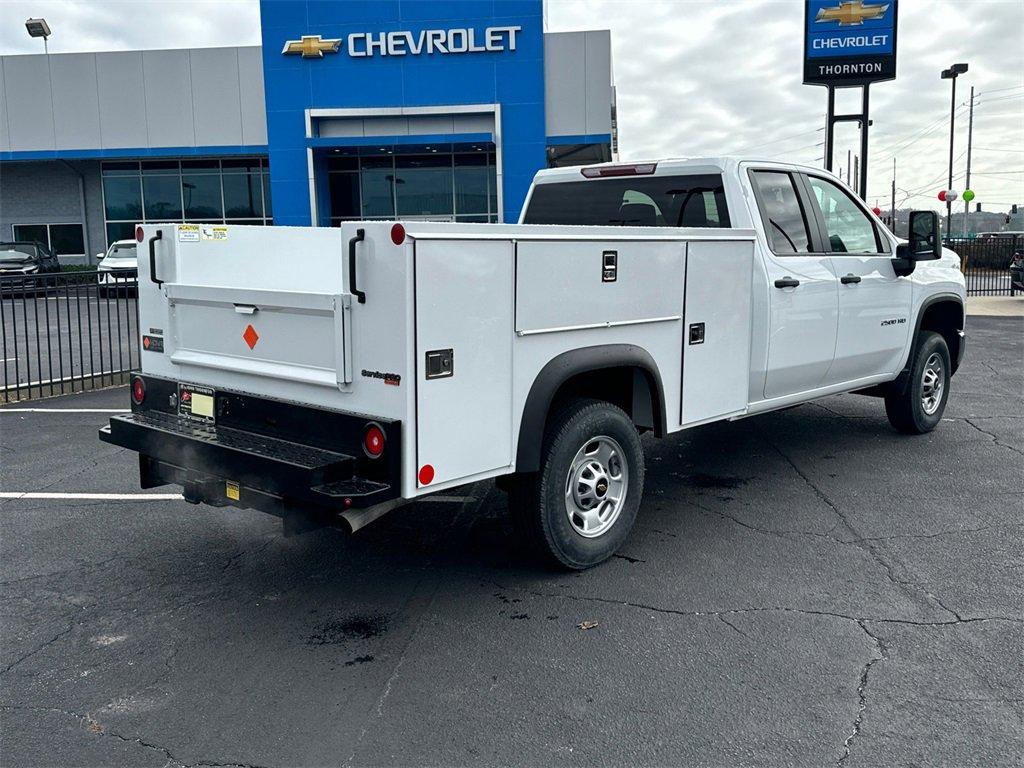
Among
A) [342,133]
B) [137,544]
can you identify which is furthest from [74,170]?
[137,544]

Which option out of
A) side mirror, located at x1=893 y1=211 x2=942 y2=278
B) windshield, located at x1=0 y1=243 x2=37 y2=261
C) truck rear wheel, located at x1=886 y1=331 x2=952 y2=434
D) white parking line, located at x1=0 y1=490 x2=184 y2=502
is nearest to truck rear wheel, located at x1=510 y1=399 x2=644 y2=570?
white parking line, located at x1=0 y1=490 x2=184 y2=502

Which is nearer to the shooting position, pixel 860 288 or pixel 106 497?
pixel 106 497

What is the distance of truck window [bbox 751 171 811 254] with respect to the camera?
6.04 meters

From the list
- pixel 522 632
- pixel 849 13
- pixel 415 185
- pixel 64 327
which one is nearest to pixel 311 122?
pixel 415 185

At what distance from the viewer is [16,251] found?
28.3m

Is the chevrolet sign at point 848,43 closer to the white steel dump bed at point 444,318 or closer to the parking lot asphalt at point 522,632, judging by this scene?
the parking lot asphalt at point 522,632

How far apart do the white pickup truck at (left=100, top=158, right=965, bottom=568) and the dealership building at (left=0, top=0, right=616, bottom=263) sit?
22280mm

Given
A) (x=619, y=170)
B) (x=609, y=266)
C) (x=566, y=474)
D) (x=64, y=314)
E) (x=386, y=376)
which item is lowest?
(x=566, y=474)

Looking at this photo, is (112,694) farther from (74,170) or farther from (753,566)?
(74,170)

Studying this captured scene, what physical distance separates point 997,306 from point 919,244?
1593 centimetres

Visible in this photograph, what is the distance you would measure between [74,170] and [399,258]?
117ft

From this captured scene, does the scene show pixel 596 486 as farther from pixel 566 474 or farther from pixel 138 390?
pixel 138 390

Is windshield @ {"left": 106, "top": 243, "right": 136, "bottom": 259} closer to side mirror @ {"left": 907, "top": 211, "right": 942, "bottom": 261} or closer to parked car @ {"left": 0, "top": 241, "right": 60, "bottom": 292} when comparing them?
parked car @ {"left": 0, "top": 241, "right": 60, "bottom": 292}

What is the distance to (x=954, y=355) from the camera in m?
8.35
